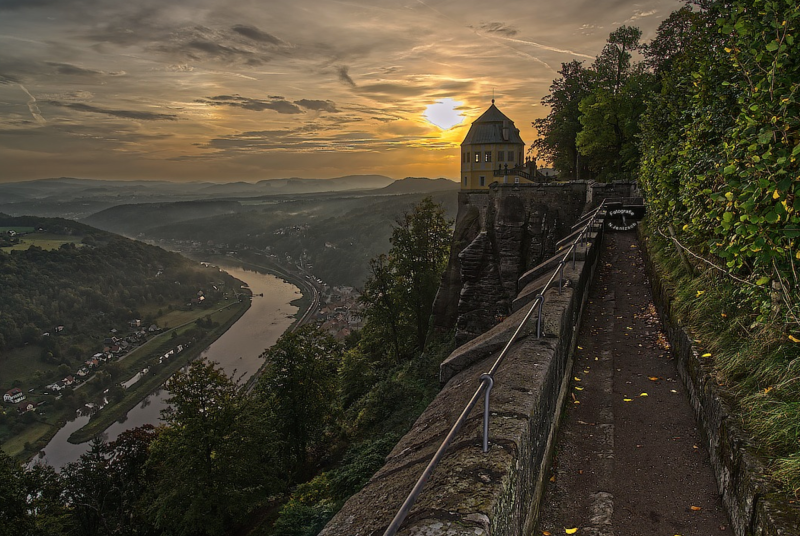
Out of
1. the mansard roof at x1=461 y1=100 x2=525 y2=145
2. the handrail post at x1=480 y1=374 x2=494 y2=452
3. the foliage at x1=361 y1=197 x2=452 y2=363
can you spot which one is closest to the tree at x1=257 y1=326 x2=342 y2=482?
the foliage at x1=361 y1=197 x2=452 y2=363

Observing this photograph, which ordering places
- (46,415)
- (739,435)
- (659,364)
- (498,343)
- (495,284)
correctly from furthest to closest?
1. (46,415)
2. (495,284)
3. (659,364)
4. (498,343)
5. (739,435)

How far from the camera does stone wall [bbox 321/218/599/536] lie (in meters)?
2.27

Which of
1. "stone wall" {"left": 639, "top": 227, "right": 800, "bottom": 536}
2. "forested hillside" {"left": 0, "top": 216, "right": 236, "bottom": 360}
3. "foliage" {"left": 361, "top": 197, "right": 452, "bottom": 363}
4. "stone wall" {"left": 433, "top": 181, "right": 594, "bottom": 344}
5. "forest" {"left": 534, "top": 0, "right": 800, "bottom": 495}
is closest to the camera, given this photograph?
"stone wall" {"left": 639, "top": 227, "right": 800, "bottom": 536}

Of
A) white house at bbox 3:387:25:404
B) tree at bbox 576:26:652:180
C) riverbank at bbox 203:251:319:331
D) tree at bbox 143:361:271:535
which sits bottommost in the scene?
white house at bbox 3:387:25:404

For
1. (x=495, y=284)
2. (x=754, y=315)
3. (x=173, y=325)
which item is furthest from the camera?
(x=173, y=325)

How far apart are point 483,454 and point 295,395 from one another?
24.6m

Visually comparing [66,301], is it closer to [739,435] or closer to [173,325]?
[173,325]

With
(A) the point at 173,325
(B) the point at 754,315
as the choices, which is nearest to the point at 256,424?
(B) the point at 754,315

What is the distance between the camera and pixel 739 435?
128 inches

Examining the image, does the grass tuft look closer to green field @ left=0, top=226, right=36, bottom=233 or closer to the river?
the river

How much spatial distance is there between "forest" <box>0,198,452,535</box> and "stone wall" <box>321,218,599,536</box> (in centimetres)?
861

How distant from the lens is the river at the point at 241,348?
6562 cm

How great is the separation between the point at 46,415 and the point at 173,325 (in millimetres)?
45726

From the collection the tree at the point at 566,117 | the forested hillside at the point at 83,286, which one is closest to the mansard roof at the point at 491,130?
the tree at the point at 566,117
